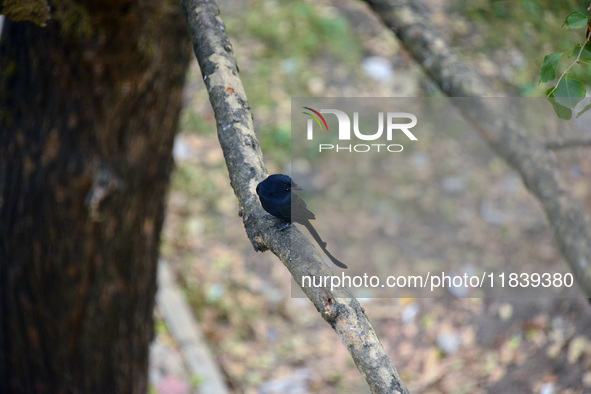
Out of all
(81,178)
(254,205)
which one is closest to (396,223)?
(81,178)

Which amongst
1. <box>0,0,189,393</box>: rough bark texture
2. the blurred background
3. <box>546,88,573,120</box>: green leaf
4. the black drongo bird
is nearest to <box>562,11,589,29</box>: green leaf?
<box>546,88,573,120</box>: green leaf

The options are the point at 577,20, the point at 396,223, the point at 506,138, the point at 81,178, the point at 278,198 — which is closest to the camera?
the point at 577,20

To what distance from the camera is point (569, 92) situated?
3.15 feet

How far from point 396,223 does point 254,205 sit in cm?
255


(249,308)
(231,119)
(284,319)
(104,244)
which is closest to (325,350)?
(284,319)

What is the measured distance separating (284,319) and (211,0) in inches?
86.3

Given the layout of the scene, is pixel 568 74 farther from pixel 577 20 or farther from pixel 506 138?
pixel 506 138

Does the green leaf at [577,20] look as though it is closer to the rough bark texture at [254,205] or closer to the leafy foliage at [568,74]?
the leafy foliage at [568,74]

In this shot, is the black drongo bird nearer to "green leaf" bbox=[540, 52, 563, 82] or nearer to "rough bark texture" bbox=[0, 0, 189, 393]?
"green leaf" bbox=[540, 52, 563, 82]

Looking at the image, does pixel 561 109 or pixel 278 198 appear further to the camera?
pixel 278 198

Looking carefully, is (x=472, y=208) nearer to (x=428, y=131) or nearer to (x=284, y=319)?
(x=428, y=131)

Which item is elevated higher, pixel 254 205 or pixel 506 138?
pixel 506 138

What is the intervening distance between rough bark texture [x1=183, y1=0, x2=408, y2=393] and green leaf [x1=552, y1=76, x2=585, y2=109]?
0.52m

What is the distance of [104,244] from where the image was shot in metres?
2.04
